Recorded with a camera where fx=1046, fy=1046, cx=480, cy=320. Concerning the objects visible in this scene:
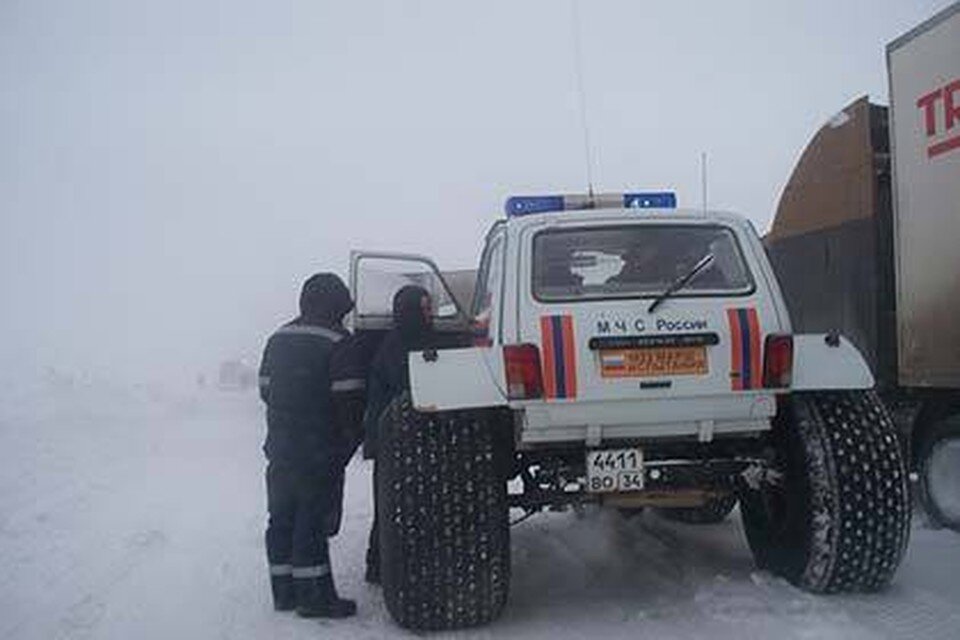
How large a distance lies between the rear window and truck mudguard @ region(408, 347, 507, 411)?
527 mm

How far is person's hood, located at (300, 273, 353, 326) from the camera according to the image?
5.94 metres

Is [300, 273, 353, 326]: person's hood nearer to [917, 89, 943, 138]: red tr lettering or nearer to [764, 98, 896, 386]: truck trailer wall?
[917, 89, 943, 138]: red tr lettering

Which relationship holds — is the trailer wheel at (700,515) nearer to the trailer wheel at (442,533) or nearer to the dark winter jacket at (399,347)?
the dark winter jacket at (399,347)

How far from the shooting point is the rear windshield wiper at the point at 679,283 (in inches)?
200

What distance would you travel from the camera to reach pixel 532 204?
665cm

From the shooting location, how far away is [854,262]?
862cm

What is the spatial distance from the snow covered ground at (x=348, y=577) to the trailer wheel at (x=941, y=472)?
0.73 ft

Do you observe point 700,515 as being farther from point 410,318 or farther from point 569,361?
point 569,361

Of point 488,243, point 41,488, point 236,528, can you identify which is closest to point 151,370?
point 41,488

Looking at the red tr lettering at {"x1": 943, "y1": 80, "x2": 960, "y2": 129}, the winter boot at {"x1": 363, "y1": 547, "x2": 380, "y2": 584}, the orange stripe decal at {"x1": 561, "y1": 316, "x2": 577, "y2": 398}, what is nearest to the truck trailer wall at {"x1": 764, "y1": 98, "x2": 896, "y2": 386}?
the red tr lettering at {"x1": 943, "y1": 80, "x2": 960, "y2": 129}

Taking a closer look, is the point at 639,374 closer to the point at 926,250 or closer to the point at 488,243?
the point at 488,243

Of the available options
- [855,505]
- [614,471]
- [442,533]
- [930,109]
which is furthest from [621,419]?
[930,109]

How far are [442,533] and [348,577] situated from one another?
1.75m

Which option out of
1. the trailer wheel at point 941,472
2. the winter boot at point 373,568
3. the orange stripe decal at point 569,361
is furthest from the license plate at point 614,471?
the trailer wheel at point 941,472
